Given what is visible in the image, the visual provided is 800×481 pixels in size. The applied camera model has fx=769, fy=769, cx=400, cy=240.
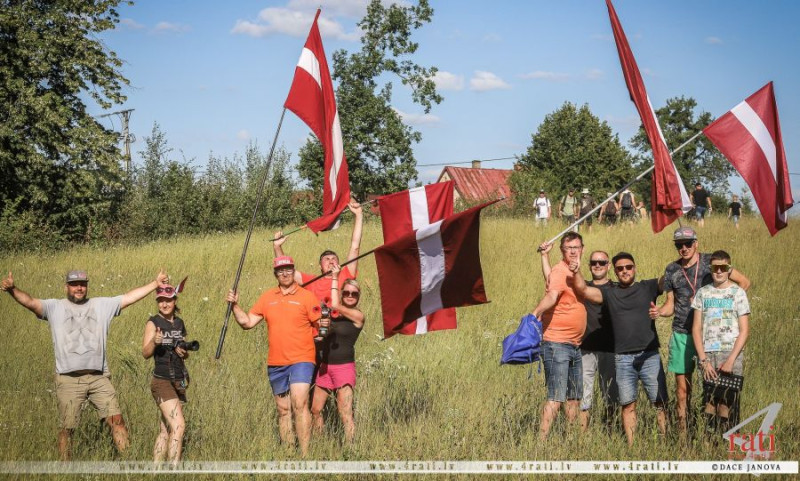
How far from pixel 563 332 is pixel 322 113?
10.9 ft

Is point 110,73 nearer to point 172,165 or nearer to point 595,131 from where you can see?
point 172,165

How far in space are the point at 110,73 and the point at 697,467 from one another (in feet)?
77.5

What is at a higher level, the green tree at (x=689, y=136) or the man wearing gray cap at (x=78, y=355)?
the green tree at (x=689, y=136)

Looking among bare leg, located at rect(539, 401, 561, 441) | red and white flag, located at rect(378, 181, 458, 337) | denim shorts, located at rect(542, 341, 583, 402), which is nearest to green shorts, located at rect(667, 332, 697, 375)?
denim shorts, located at rect(542, 341, 583, 402)

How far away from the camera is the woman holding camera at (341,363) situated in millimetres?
6902

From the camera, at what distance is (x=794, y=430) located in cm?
718

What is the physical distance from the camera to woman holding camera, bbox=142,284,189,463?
248 inches

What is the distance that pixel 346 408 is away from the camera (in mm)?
6910

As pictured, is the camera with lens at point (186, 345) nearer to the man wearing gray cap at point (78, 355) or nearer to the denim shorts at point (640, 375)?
the man wearing gray cap at point (78, 355)

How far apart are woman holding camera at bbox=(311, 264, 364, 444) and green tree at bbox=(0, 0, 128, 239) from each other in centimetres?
1961

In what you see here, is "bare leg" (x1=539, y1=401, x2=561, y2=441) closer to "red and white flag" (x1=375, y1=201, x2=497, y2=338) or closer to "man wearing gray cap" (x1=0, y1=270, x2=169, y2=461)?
"red and white flag" (x1=375, y1=201, x2=497, y2=338)

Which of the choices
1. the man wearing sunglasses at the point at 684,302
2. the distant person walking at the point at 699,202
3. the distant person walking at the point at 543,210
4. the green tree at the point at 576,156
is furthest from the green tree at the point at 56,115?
the green tree at the point at 576,156

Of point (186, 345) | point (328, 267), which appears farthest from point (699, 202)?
point (186, 345)

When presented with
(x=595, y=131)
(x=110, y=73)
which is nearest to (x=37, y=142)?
(x=110, y=73)
